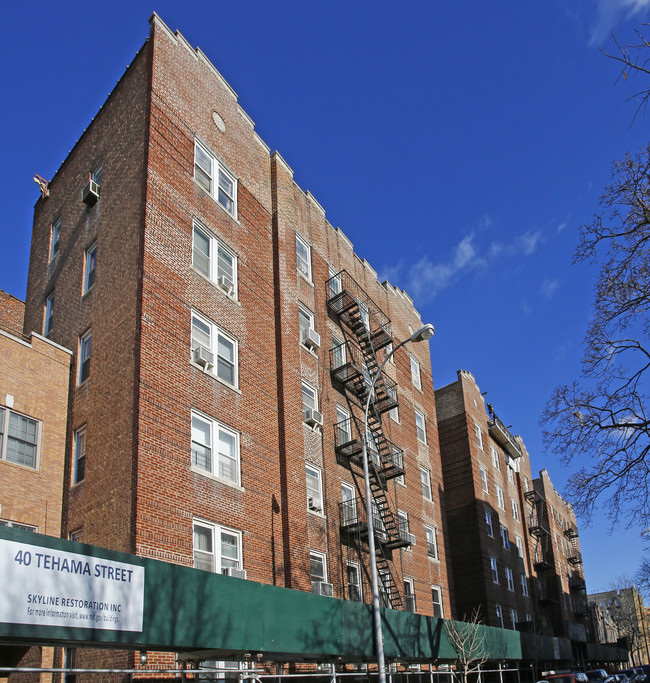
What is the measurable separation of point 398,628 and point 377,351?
46.6 ft

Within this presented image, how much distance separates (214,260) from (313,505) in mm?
8471

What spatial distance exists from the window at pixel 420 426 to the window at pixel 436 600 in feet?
23.4

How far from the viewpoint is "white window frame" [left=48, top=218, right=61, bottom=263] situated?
77.6ft

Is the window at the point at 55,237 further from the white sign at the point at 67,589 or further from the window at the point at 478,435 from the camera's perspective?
the window at the point at 478,435

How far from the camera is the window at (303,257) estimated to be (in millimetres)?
26828

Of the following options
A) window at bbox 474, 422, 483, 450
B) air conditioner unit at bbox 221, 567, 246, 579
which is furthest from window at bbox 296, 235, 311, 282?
window at bbox 474, 422, 483, 450

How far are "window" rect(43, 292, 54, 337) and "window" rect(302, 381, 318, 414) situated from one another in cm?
856

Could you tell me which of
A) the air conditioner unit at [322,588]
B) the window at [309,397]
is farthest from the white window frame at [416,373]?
the air conditioner unit at [322,588]

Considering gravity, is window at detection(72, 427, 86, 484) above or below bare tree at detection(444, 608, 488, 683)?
above

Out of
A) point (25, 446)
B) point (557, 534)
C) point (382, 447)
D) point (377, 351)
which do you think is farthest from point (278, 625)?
point (557, 534)

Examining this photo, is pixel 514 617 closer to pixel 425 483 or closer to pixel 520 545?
pixel 520 545

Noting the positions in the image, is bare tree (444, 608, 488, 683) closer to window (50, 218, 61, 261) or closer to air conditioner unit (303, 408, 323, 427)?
air conditioner unit (303, 408, 323, 427)

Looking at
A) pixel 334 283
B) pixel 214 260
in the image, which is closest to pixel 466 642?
pixel 334 283

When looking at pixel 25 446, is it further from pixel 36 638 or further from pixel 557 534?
pixel 557 534
